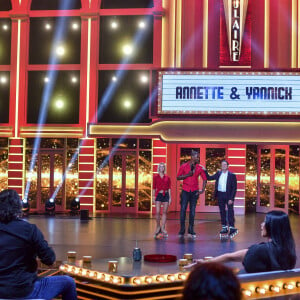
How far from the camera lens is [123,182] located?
64.9 feet

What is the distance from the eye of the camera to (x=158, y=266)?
707 cm

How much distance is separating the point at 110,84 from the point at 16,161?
13.6ft

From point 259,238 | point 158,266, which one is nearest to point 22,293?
point 158,266

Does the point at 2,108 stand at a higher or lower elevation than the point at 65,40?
lower

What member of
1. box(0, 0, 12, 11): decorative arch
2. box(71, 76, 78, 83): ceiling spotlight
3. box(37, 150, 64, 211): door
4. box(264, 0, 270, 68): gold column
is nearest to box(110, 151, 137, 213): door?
box(37, 150, 64, 211): door

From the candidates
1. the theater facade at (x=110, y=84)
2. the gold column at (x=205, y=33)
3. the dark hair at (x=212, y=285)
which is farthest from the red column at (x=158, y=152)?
the dark hair at (x=212, y=285)

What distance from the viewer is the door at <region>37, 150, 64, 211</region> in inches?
781

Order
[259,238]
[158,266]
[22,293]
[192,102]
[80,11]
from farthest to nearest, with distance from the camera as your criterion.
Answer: [80,11]
[192,102]
[259,238]
[158,266]
[22,293]

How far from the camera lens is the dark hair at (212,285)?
223 centimetres

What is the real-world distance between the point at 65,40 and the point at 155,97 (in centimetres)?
444

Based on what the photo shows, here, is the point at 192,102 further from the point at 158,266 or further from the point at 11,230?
the point at 11,230

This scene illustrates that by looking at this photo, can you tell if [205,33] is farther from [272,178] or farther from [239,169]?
[272,178]

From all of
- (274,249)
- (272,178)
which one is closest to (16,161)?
(272,178)

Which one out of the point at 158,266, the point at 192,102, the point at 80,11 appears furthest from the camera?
the point at 80,11
